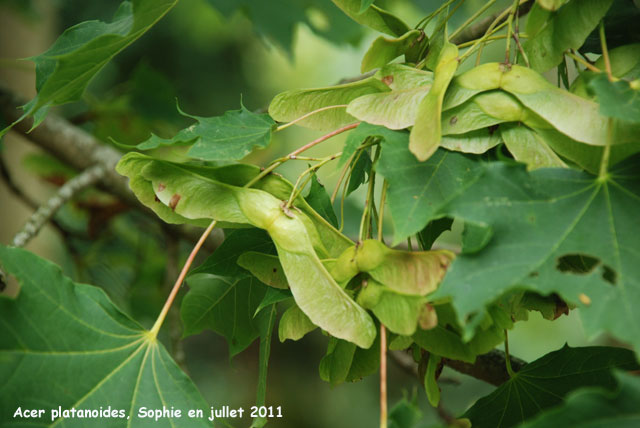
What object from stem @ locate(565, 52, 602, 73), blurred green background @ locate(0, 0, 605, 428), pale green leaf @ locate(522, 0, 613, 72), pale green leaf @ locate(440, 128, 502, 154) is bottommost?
pale green leaf @ locate(440, 128, 502, 154)

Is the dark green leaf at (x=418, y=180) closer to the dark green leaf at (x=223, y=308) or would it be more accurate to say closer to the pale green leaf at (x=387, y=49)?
the pale green leaf at (x=387, y=49)

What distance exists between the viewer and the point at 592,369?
45 centimetres

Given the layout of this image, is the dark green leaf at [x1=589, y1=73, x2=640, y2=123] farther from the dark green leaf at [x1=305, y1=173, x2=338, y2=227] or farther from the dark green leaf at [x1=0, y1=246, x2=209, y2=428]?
the dark green leaf at [x1=0, y1=246, x2=209, y2=428]

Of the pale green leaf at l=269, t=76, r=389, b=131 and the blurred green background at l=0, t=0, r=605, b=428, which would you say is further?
the blurred green background at l=0, t=0, r=605, b=428

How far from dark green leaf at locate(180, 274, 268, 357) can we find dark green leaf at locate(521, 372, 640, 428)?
0.32 m

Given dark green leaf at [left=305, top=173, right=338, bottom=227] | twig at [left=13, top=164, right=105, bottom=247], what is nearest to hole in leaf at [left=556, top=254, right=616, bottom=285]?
dark green leaf at [left=305, top=173, right=338, bottom=227]

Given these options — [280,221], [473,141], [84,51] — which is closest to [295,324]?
[280,221]

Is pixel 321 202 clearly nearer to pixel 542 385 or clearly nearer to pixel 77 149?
pixel 542 385

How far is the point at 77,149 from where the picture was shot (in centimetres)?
98

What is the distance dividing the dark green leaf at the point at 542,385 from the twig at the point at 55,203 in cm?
54

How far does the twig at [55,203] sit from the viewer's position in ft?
2.30

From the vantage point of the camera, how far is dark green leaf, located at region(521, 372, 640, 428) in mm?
284

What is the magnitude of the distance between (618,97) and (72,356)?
40cm

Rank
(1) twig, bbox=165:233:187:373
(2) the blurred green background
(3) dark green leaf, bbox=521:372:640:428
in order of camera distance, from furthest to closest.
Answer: (2) the blurred green background, (1) twig, bbox=165:233:187:373, (3) dark green leaf, bbox=521:372:640:428
